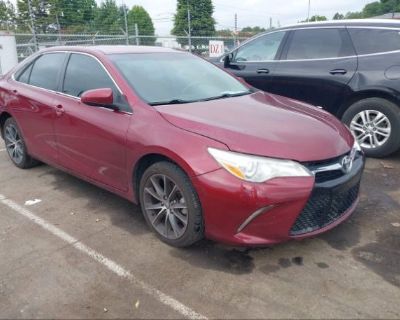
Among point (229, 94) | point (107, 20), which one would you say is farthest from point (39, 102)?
point (107, 20)

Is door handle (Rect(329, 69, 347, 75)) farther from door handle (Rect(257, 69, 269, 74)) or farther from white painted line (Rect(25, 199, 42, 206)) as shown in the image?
white painted line (Rect(25, 199, 42, 206))

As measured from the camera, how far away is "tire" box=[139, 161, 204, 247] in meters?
2.97

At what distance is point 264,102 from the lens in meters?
3.80

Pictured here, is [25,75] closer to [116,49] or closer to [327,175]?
[116,49]


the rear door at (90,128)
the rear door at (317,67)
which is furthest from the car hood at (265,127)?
the rear door at (317,67)

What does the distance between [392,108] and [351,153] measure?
2.25m

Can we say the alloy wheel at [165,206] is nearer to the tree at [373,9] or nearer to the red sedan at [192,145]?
the red sedan at [192,145]

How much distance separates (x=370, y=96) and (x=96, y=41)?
36.3ft

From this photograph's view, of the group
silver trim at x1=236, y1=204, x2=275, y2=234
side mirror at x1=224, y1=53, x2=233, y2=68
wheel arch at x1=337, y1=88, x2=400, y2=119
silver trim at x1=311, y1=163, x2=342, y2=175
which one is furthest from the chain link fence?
silver trim at x1=236, y1=204, x2=275, y2=234

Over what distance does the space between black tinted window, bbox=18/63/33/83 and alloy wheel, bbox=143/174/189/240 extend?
2.48 meters

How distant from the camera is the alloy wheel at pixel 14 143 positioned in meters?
5.12

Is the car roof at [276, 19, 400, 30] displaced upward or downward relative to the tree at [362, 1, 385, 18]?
downward

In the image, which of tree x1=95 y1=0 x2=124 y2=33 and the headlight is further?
tree x1=95 y1=0 x2=124 y2=33

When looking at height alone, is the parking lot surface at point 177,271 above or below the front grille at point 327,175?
below
